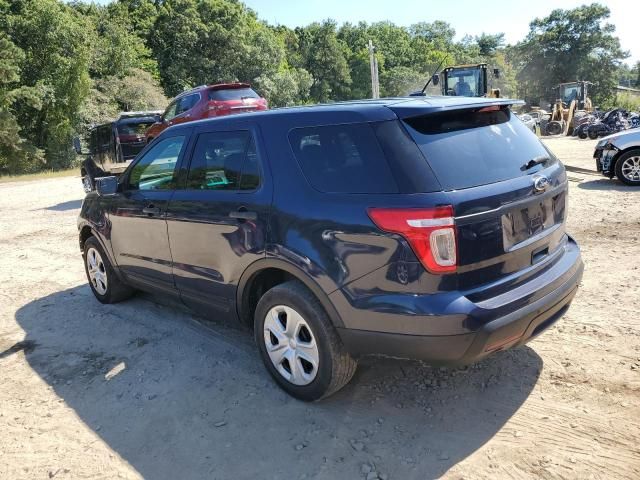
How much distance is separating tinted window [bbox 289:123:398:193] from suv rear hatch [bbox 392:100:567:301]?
0.23m

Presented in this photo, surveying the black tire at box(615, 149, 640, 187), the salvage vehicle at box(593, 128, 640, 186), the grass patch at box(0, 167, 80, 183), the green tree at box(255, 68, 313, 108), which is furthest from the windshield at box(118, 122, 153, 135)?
the green tree at box(255, 68, 313, 108)

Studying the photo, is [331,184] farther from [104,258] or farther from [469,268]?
[104,258]

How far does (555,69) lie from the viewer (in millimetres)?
75500

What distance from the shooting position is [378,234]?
2.63 m

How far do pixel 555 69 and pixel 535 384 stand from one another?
83682 millimetres

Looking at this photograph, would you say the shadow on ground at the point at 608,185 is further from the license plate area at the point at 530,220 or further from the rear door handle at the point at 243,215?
the rear door handle at the point at 243,215

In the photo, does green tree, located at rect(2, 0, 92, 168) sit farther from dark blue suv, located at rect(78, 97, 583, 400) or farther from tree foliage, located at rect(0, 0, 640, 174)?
dark blue suv, located at rect(78, 97, 583, 400)

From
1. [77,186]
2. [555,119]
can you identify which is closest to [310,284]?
[77,186]

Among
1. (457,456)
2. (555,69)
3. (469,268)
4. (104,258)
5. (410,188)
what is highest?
(555,69)

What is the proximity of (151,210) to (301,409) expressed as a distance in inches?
81.7

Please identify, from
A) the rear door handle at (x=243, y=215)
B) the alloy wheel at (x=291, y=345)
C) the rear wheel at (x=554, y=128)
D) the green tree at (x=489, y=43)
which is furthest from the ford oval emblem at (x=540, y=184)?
the green tree at (x=489, y=43)

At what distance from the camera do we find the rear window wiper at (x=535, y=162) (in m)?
3.03

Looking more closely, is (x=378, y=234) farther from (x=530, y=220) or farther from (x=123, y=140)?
(x=123, y=140)

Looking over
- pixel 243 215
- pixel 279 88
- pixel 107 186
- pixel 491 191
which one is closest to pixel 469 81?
pixel 107 186
